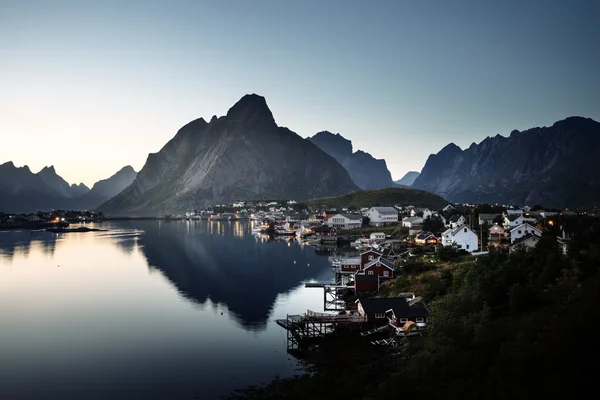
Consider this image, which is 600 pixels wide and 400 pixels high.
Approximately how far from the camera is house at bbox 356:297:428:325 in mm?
28484

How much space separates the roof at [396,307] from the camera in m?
28.7

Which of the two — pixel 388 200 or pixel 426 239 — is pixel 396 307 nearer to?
pixel 426 239

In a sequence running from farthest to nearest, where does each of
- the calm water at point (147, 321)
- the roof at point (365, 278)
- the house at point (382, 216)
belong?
the house at point (382, 216), the roof at point (365, 278), the calm water at point (147, 321)

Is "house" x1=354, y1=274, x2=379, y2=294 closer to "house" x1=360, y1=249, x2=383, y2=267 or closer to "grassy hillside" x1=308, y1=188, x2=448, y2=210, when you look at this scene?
"house" x1=360, y1=249, x2=383, y2=267

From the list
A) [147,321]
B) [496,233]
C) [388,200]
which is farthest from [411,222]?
[388,200]

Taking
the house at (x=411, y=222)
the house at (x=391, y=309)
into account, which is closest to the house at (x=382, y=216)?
the house at (x=411, y=222)

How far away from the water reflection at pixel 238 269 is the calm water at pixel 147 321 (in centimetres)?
16

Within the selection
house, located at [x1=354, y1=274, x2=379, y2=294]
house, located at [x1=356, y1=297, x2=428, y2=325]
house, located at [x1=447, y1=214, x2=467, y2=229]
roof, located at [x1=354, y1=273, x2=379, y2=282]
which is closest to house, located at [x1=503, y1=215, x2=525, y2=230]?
house, located at [x1=447, y1=214, x2=467, y2=229]

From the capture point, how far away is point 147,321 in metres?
37.0

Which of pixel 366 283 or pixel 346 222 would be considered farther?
pixel 346 222

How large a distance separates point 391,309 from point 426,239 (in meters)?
34.9

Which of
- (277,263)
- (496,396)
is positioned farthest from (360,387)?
(277,263)

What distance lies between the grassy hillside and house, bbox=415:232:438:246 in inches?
3285

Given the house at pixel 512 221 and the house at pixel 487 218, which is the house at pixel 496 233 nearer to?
the house at pixel 512 221
